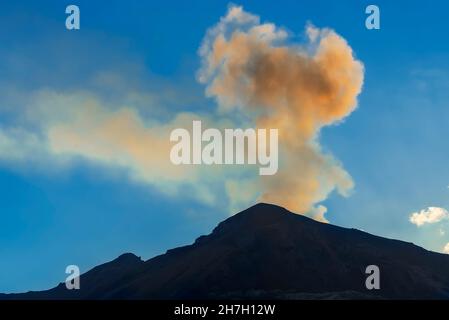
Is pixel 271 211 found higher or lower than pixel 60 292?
higher

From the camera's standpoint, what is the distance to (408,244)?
646 ft

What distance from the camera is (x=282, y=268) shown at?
6427 inches

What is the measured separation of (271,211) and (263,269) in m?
37.7

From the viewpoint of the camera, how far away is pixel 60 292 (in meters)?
196

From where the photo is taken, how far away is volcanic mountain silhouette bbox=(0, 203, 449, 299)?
152 m

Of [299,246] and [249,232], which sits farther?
[249,232]

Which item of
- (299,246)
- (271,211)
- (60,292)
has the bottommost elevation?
(60,292)

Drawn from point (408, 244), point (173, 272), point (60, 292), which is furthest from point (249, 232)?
point (60, 292)

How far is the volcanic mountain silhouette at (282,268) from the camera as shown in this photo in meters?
152
